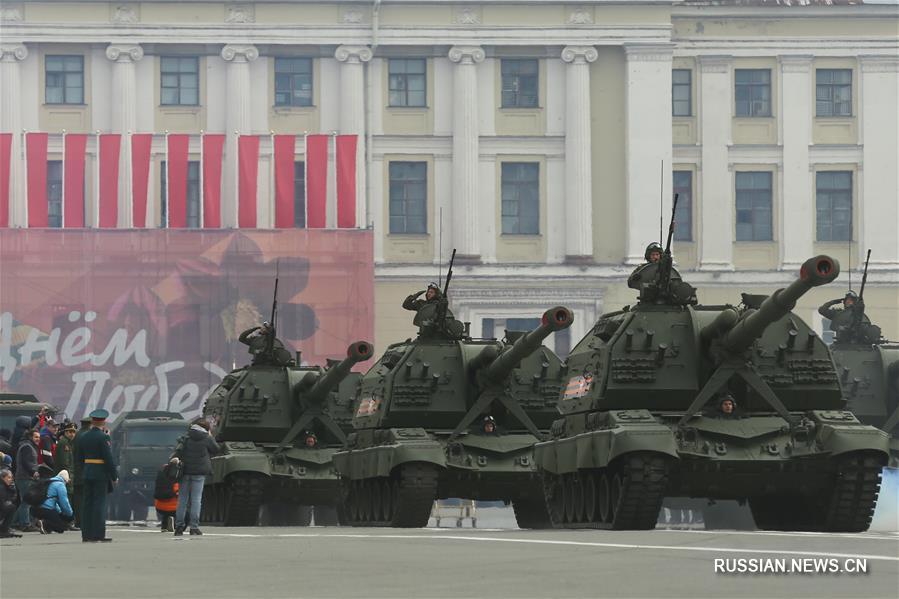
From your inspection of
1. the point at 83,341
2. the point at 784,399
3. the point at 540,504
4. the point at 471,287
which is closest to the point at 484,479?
the point at 540,504

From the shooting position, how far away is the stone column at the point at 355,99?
7581 centimetres

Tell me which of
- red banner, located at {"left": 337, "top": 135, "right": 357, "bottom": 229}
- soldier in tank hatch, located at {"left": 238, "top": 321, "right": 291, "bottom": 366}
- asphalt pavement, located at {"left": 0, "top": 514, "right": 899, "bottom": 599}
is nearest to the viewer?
asphalt pavement, located at {"left": 0, "top": 514, "right": 899, "bottom": 599}

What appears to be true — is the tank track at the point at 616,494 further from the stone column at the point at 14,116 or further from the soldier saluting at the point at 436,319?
the stone column at the point at 14,116

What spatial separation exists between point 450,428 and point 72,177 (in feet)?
144

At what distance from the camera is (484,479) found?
31.7 m

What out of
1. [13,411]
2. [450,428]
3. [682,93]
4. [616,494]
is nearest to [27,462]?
[450,428]

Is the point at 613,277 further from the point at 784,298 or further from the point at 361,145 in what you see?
the point at 784,298

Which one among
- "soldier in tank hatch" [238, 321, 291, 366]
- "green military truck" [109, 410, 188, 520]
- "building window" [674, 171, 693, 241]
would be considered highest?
"building window" [674, 171, 693, 241]

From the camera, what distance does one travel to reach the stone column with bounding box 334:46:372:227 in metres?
75.8

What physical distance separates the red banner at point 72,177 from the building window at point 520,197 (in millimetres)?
14549

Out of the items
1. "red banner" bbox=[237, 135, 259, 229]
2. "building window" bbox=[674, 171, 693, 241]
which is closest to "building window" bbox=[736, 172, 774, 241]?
"building window" bbox=[674, 171, 693, 241]

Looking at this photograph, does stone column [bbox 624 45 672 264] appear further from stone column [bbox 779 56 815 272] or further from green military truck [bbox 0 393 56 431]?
green military truck [bbox 0 393 56 431]

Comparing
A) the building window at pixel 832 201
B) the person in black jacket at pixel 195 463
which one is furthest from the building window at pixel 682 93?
the person in black jacket at pixel 195 463

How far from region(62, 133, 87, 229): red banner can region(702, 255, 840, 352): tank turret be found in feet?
163
